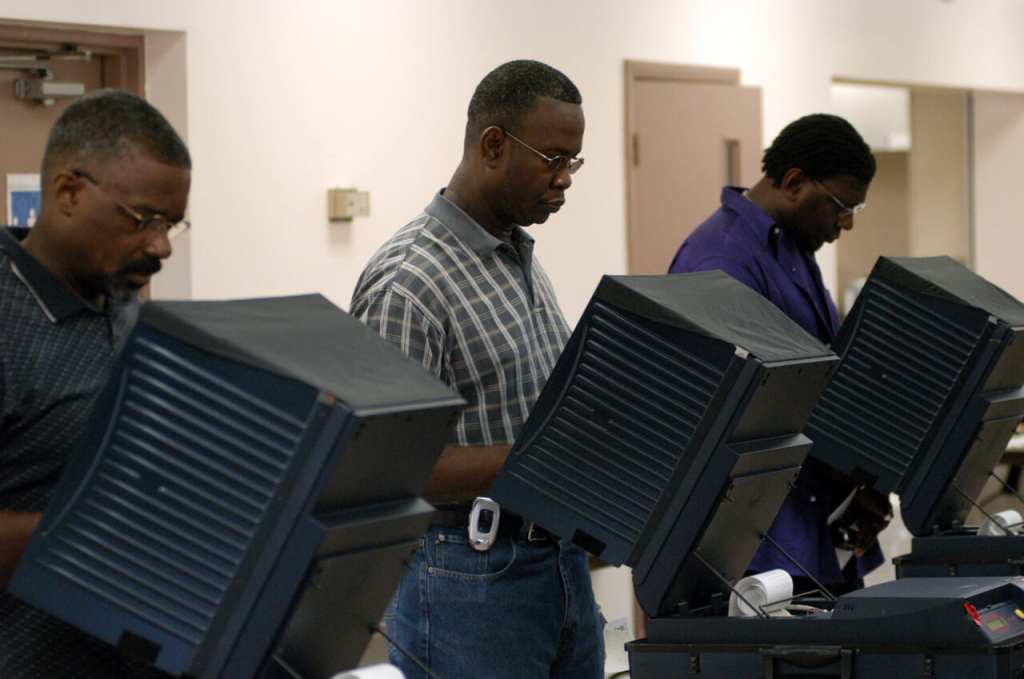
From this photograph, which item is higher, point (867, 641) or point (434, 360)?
point (434, 360)

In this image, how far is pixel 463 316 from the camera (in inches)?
83.3

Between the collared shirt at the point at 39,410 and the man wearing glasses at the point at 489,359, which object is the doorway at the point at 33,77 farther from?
the collared shirt at the point at 39,410

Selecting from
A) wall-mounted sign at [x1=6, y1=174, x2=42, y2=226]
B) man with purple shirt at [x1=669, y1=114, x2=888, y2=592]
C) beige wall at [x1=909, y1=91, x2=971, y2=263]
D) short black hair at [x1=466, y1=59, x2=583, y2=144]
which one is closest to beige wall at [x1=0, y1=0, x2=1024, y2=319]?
wall-mounted sign at [x1=6, y1=174, x2=42, y2=226]

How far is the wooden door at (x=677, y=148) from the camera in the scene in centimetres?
519

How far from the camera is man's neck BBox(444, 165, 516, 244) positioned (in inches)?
87.8

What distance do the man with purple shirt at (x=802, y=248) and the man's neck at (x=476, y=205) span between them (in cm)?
53

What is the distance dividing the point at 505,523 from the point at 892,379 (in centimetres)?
72

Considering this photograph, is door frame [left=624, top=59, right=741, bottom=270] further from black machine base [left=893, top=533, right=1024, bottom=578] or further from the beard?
the beard

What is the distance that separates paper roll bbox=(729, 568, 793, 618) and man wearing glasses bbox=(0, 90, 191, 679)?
0.78 m

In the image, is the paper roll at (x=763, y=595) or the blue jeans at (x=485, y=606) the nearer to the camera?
the paper roll at (x=763, y=595)

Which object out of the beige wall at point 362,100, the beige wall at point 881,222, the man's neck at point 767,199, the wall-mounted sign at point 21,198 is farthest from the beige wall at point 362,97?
the beige wall at point 881,222

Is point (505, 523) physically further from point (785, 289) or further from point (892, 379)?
point (785, 289)

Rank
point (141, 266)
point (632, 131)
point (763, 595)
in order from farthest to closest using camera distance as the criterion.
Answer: point (632, 131) → point (763, 595) → point (141, 266)

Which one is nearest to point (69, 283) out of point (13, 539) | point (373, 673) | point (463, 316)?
point (13, 539)
